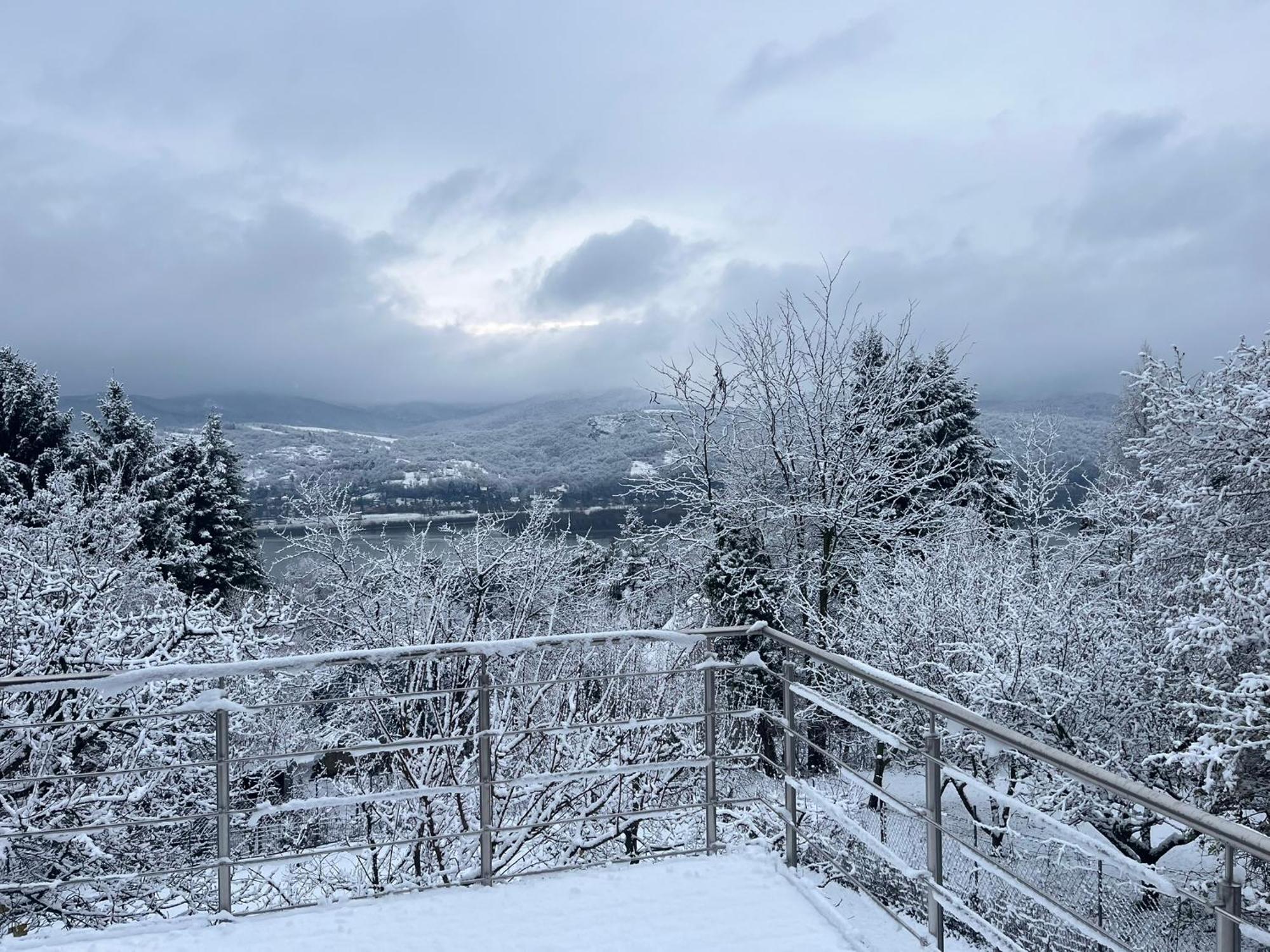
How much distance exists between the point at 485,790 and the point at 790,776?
3.86 feet

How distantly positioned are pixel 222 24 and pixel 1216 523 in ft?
38.1

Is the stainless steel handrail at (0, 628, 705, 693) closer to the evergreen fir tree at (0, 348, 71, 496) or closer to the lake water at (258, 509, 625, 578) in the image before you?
the lake water at (258, 509, 625, 578)

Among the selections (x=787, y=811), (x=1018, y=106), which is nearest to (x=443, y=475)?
(x=1018, y=106)

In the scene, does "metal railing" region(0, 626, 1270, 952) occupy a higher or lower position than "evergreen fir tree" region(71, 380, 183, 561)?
lower

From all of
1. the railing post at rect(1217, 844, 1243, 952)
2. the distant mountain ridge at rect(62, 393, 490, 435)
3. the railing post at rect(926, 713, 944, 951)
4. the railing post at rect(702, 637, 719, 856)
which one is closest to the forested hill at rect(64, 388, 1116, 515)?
the distant mountain ridge at rect(62, 393, 490, 435)

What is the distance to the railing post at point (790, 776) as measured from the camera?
10.6ft

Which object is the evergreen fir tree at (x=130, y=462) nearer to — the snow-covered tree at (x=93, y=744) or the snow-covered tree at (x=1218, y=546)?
the snow-covered tree at (x=93, y=744)

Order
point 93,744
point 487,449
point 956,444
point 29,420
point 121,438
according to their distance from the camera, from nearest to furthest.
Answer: point 93,744
point 29,420
point 956,444
point 121,438
point 487,449

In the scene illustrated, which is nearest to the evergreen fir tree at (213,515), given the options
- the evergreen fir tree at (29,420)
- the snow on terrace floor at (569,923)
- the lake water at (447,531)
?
the evergreen fir tree at (29,420)

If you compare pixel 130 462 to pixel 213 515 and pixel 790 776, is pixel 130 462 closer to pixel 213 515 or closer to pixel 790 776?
pixel 213 515

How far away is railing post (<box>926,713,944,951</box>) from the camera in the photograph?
2406 mm

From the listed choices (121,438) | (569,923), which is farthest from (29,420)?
(569,923)

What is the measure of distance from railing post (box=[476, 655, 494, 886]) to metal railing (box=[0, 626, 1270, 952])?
0.01 meters

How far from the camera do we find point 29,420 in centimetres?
1845
